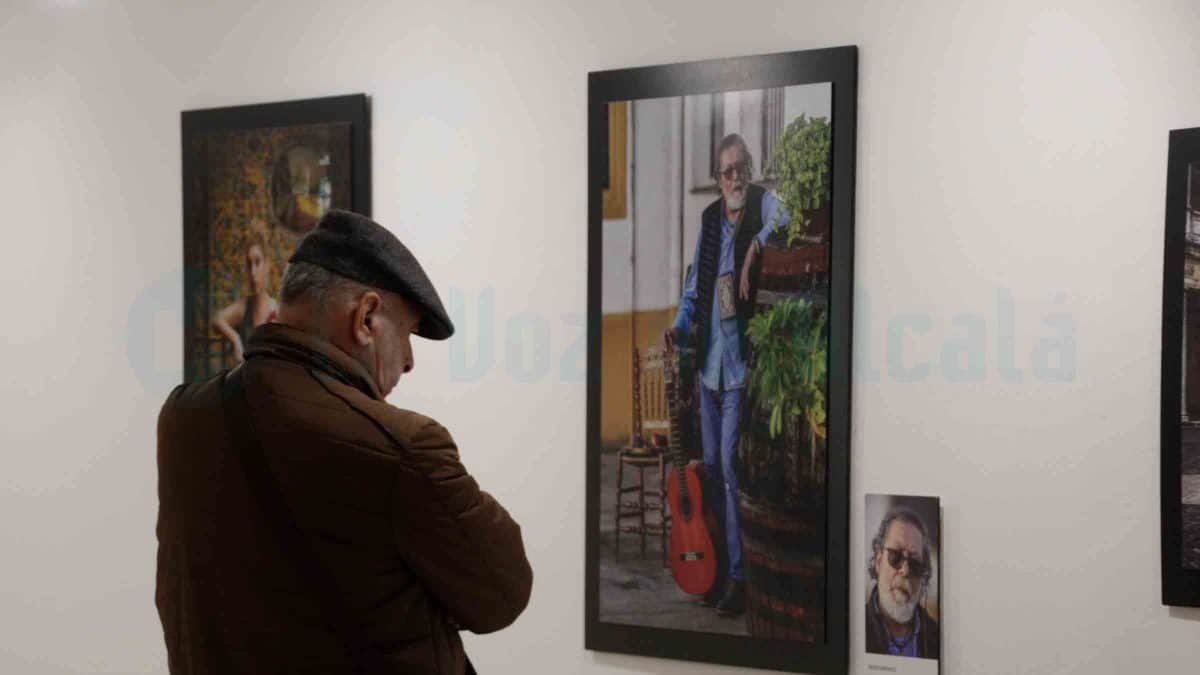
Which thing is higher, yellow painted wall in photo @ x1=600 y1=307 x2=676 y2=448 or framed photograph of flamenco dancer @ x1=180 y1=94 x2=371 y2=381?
framed photograph of flamenco dancer @ x1=180 y1=94 x2=371 y2=381

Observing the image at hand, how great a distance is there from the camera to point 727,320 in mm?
3025

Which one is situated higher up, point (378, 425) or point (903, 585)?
A: point (378, 425)

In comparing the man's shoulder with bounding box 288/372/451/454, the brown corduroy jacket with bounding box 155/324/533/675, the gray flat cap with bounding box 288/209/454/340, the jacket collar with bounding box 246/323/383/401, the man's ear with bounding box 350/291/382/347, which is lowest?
the brown corduroy jacket with bounding box 155/324/533/675

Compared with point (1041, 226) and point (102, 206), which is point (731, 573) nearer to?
point (1041, 226)

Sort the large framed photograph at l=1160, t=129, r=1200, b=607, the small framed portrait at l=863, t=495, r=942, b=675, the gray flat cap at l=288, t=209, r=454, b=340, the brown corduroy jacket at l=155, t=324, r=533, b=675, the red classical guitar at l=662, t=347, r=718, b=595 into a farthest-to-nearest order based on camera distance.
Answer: the red classical guitar at l=662, t=347, r=718, b=595 → the small framed portrait at l=863, t=495, r=942, b=675 → the large framed photograph at l=1160, t=129, r=1200, b=607 → the gray flat cap at l=288, t=209, r=454, b=340 → the brown corduroy jacket at l=155, t=324, r=533, b=675

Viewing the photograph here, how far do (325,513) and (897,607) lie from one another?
53.1 inches

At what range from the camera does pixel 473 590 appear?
2027 millimetres

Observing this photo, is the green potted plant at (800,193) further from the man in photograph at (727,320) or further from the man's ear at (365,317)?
the man's ear at (365,317)

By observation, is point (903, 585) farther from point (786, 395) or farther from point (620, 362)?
point (620, 362)

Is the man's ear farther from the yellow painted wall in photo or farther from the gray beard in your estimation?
the gray beard

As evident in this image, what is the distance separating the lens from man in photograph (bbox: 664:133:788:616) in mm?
3006

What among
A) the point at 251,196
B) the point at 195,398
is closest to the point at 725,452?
the point at 195,398

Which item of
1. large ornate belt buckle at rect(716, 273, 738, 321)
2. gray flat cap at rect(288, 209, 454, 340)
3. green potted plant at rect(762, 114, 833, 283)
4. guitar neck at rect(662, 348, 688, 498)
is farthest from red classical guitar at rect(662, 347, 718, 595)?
gray flat cap at rect(288, 209, 454, 340)

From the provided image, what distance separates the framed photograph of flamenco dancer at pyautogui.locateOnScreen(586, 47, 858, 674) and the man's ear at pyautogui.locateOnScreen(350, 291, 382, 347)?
3.52 feet
